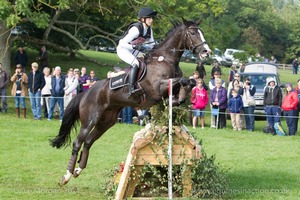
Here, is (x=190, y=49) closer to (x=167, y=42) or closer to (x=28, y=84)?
(x=167, y=42)

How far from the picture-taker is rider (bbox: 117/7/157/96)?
32.3 ft

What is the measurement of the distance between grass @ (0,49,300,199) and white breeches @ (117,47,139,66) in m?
1.49

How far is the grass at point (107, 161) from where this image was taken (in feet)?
32.8

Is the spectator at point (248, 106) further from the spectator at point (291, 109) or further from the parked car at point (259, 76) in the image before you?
the parked car at point (259, 76)

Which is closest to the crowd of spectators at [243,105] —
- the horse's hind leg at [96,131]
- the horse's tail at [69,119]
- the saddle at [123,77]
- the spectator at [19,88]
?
the spectator at [19,88]

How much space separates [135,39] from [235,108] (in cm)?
882

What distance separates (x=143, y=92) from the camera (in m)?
9.94

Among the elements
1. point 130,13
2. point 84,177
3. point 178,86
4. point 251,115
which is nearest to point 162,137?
point 178,86

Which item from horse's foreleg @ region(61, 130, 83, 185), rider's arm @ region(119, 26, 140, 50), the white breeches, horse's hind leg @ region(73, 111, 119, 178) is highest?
rider's arm @ region(119, 26, 140, 50)

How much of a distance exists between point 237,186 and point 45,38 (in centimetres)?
1487

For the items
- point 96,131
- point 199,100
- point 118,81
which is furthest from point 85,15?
point 118,81

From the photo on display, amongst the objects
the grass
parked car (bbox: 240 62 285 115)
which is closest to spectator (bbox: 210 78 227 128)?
the grass

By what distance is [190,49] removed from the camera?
9945 millimetres

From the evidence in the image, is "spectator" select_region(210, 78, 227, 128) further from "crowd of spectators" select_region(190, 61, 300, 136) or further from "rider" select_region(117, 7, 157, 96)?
"rider" select_region(117, 7, 157, 96)
